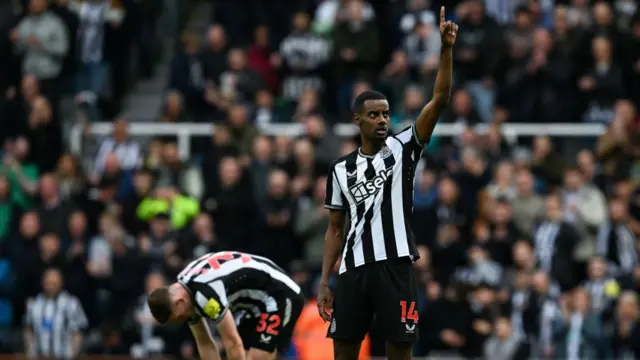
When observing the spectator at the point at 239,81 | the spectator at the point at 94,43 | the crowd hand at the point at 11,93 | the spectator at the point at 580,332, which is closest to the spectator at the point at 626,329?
the spectator at the point at 580,332

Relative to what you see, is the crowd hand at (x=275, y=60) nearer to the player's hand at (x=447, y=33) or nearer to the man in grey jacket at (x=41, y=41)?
the man in grey jacket at (x=41, y=41)

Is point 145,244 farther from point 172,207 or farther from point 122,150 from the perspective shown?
point 122,150

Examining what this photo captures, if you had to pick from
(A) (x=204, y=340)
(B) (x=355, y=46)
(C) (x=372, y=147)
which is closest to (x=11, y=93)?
(B) (x=355, y=46)

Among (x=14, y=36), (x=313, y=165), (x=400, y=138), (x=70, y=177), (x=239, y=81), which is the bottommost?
(x=70, y=177)

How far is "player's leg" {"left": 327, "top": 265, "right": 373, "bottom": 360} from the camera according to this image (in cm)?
1115

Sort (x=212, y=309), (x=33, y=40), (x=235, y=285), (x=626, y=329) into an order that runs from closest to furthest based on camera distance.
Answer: (x=212, y=309) → (x=235, y=285) → (x=626, y=329) → (x=33, y=40)

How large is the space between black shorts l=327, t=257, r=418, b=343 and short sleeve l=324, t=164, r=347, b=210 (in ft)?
1.69

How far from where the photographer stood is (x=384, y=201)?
11125 mm

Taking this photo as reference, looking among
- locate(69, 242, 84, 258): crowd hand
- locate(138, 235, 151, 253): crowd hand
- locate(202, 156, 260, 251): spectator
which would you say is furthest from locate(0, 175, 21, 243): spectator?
locate(202, 156, 260, 251): spectator

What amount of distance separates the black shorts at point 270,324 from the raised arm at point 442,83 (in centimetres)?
268

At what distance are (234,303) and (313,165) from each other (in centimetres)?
664

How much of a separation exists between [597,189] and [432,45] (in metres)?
3.22

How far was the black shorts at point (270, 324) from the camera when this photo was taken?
13.0 m

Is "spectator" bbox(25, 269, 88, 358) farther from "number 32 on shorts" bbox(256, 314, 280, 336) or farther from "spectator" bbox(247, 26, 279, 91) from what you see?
"number 32 on shorts" bbox(256, 314, 280, 336)
